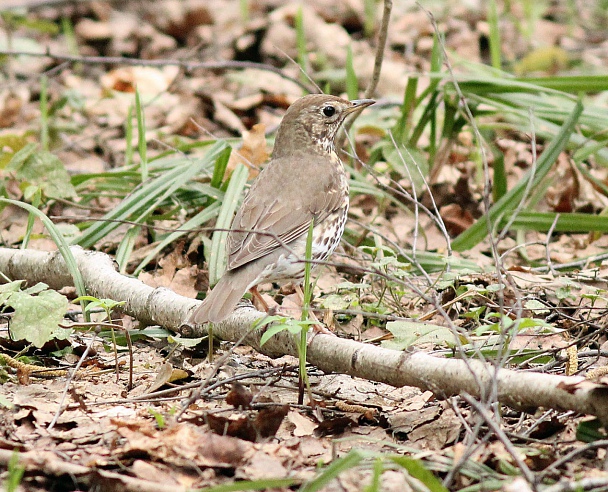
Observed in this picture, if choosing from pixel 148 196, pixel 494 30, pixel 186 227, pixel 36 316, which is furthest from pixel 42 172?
pixel 494 30

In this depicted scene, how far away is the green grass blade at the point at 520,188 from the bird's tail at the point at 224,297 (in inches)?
73.6

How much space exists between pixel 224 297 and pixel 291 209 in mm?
912

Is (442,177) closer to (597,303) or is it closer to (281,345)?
(597,303)

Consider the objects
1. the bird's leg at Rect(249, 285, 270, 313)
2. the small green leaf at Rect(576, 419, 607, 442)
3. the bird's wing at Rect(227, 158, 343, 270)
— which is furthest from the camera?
the bird's leg at Rect(249, 285, 270, 313)

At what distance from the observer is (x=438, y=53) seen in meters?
6.03

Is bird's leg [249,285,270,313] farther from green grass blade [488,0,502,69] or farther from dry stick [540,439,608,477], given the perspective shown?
green grass blade [488,0,502,69]

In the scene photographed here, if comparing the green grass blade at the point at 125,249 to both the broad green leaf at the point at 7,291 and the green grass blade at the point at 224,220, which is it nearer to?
the green grass blade at the point at 224,220

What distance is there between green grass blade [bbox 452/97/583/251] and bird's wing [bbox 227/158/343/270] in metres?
1.10

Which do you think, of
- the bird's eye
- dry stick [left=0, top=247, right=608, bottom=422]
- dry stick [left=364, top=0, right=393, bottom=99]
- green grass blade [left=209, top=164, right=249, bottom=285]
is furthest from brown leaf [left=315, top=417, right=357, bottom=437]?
dry stick [left=364, top=0, right=393, bottom=99]

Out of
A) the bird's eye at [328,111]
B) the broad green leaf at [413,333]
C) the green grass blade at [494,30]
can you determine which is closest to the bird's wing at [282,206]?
the bird's eye at [328,111]

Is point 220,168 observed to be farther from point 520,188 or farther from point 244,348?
point 520,188

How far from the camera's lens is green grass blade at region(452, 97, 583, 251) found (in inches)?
218

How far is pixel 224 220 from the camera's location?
504 cm

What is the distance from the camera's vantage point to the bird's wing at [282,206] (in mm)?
4426
